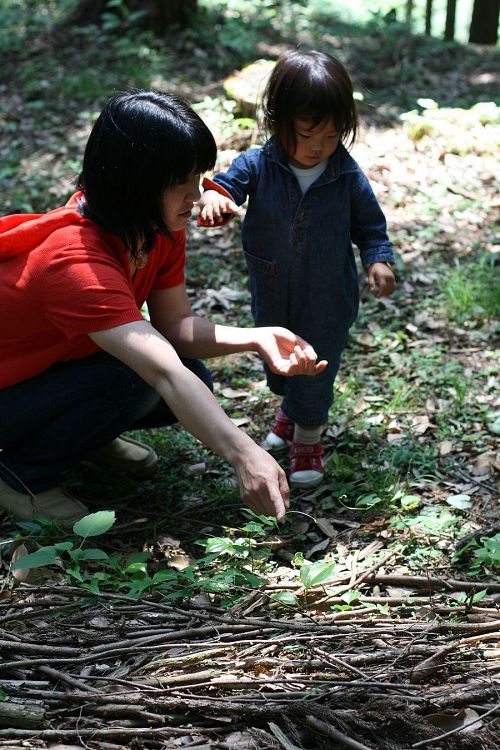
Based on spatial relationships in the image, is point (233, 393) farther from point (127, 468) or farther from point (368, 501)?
point (368, 501)

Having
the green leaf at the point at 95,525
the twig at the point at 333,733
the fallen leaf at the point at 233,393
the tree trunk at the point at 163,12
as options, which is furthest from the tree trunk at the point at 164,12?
the twig at the point at 333,733

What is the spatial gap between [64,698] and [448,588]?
3.80 ft

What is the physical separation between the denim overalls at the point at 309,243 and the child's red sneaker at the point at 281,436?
0.29 m

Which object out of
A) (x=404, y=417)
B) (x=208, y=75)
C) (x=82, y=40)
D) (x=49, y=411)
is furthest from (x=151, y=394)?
(x=82, y=40)

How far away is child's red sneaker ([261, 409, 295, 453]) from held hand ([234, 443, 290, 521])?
50.2 inches

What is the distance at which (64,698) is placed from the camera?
5.30 ft

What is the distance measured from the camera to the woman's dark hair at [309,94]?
8.16 ft

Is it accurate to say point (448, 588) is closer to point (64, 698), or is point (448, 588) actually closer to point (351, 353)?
point (64, 698)

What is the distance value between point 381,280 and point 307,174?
1.46ft

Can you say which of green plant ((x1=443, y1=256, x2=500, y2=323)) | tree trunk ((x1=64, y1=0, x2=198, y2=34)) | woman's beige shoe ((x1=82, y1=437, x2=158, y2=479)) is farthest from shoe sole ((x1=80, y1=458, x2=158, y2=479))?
tree trunk ((x1=64, y1=0, x2=198, y2=34))

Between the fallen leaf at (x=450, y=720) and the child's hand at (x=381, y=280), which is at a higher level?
the child's hand at (x=381, y=280)

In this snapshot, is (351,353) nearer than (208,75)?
Yes

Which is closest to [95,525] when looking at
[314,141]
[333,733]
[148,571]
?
[148,571]

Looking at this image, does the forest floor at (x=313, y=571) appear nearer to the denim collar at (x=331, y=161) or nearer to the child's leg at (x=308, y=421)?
the child's leg at (x=308, y=421)
